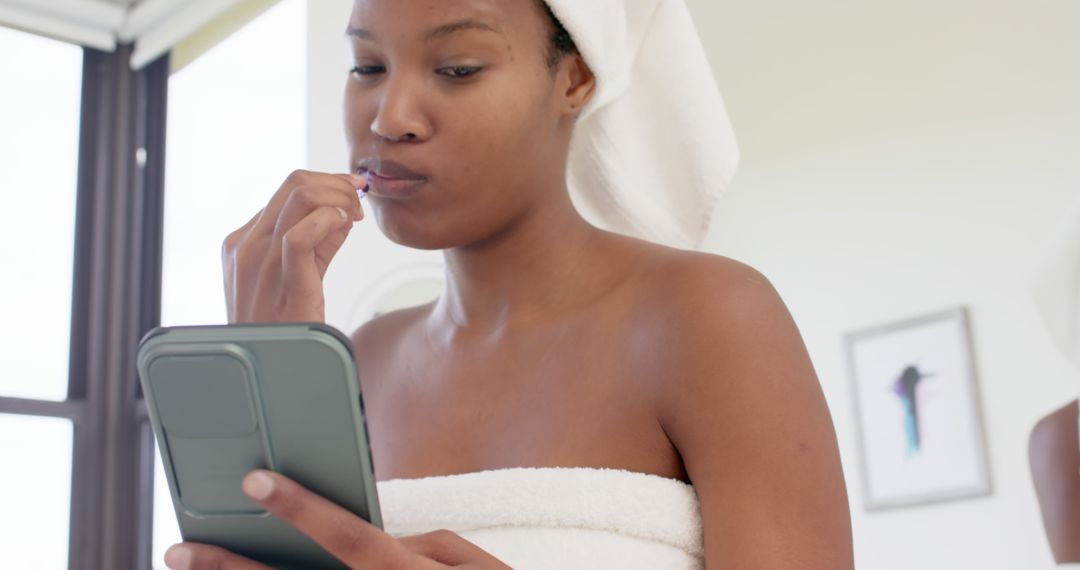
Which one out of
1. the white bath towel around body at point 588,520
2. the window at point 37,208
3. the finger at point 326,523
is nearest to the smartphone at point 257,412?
the finger at point 326,523

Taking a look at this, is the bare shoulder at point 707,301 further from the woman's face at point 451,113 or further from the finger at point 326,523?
the finger at point 326,523

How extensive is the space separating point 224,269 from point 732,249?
1265 mm

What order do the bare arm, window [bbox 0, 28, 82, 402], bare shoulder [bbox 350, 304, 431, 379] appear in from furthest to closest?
window [bbox 0, 28, 82, 402] → bare shoulder [bbox 350, 304, 431, 379] → the bare arm

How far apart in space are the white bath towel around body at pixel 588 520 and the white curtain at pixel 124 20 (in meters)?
3.40

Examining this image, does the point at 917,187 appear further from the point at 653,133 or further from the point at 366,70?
the point at 366,70

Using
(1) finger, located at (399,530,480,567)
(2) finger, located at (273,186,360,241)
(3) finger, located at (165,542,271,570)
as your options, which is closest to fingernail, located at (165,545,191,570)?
(3) finger, located at (165,542,271,570)

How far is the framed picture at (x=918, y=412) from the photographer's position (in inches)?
65.6

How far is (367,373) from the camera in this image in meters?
1.07

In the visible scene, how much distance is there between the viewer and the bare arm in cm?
72

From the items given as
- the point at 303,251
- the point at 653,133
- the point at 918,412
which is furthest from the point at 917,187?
the point at 303,251

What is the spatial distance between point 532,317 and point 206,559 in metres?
0.35

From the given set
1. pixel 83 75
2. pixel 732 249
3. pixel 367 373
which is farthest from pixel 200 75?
pixel 367 373

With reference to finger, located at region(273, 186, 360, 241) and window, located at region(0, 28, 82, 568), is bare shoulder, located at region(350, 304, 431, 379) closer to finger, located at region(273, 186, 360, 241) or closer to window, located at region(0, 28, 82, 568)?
finger, located at region(273, 186, 360, 241)

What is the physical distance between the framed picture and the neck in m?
0.94
